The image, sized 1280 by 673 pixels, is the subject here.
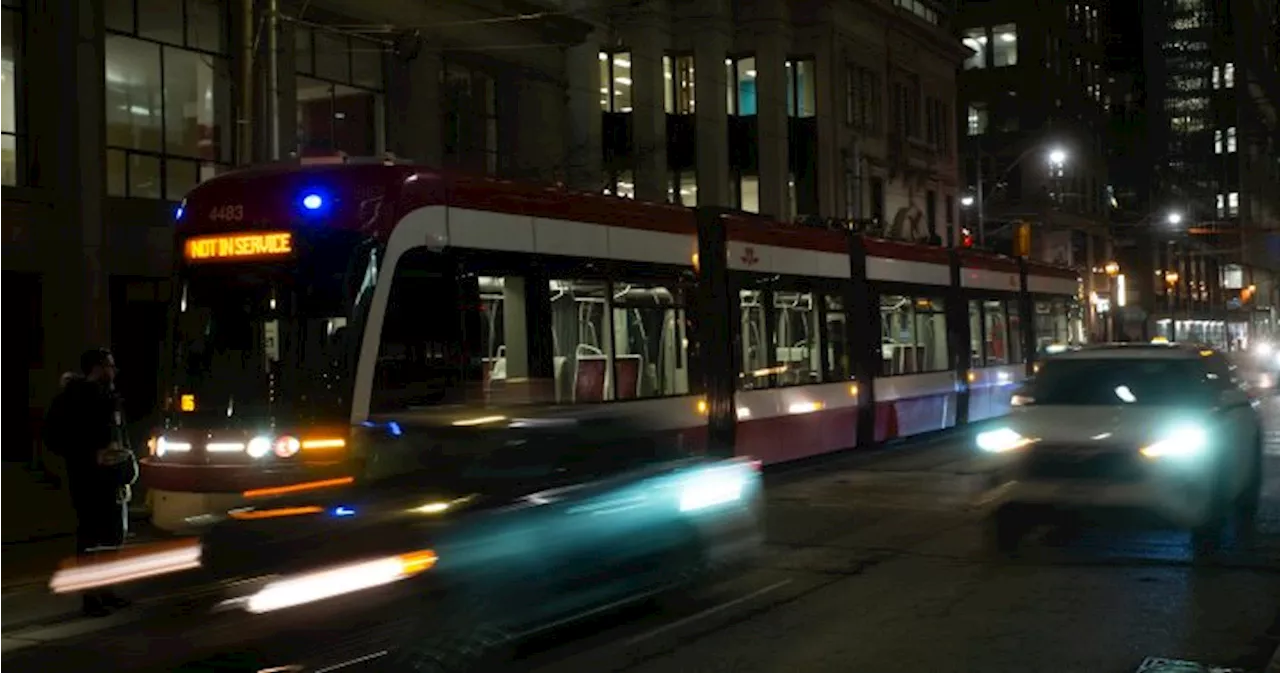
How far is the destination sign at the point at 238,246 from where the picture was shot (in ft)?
36.6

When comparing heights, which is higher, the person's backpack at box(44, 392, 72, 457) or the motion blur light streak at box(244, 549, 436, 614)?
the person's backpack at box(44, 392, 72, 457)

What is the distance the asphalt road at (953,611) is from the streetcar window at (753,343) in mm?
4187

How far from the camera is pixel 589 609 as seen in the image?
800cm

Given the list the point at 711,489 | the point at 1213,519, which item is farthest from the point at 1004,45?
the point at 711,489

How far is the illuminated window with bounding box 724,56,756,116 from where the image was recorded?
38938 millimetres

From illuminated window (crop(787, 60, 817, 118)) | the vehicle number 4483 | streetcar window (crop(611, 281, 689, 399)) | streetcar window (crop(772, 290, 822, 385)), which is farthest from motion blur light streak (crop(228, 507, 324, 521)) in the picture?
illuminated window (crop(787, 60, 817, 118))

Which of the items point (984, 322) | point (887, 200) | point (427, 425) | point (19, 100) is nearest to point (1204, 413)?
point (427, 425)

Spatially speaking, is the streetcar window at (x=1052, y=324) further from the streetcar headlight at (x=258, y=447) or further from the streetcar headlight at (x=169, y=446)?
the streetcar headlight at (x=169, y=446)

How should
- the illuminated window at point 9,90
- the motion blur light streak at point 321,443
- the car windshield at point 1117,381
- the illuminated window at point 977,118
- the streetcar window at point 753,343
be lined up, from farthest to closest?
the illuminated window at point 977,118, the illuminated window at point 9,90, the streetcar window at point 753,343, the car windshield at point 1117,381, the motion blur light streak at point 321,443

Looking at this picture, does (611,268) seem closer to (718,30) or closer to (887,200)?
(718,30)

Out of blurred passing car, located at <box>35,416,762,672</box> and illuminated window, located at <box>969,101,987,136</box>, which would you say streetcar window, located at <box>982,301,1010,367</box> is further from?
illuminated window, located at <box>969,101,987,136</box>

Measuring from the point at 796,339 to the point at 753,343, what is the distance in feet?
4.74

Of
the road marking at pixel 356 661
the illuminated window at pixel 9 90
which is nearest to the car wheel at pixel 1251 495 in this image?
the road marking at pixel 356 661

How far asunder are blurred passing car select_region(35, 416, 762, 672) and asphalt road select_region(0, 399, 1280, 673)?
467mm
